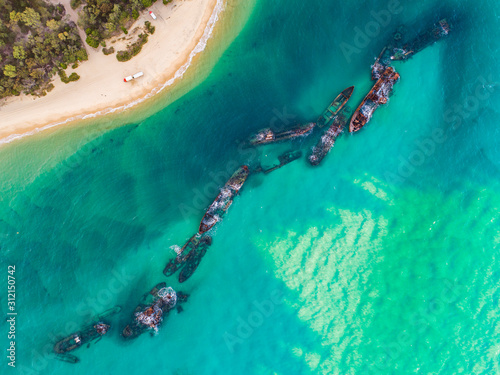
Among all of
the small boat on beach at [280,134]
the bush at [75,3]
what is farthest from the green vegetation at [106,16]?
the small boat on beach at [280,134]

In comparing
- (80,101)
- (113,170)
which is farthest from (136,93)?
(113,170)

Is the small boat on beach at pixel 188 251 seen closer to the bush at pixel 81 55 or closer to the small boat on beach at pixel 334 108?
the small boat on beach at pixel 334 108

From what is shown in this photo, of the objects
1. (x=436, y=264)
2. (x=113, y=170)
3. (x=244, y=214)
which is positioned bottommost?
(x=113, y=170)

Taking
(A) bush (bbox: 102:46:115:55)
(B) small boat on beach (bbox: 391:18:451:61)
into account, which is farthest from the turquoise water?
(A) bush (bbox: 102:46:115:55)

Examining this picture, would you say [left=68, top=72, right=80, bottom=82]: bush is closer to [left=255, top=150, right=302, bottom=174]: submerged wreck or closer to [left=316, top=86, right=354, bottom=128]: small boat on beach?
[left=255, top=150, right=302, bottom=174]: submerged wreck

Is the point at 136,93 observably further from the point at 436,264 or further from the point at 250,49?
the point at 436,264
